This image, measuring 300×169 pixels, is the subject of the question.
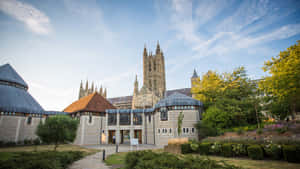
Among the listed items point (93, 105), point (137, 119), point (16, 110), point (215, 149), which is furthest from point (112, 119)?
point (215, 149)

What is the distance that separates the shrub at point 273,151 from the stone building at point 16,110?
30620mm

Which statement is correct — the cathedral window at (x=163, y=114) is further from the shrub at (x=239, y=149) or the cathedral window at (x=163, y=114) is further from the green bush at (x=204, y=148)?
the shrub at (x=239, y=149)

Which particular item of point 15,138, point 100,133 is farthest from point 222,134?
point 15,138

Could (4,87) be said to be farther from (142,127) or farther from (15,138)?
(142,127)

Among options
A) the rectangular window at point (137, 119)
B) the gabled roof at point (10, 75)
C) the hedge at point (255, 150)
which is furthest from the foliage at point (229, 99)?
the gabled roof at point (10, 75)

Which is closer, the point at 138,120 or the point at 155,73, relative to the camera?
the point at 138,120

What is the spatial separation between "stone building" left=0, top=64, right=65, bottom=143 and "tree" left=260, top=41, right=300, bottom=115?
116ft

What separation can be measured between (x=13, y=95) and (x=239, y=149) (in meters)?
40.0

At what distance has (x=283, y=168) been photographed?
1001 centimetres

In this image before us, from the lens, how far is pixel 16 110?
3019 centimetres

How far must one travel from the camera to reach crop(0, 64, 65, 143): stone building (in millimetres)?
28892

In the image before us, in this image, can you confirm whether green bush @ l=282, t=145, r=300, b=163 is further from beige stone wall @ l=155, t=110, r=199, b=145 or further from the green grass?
beige stone wall @ l=155, t=110, r=199, b=145

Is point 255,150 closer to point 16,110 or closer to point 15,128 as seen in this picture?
point 15,128

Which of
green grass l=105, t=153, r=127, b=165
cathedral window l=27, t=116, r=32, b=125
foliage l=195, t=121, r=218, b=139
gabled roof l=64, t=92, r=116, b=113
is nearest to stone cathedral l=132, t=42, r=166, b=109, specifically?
gabled roof l=64, t=92, r=116, b=113
